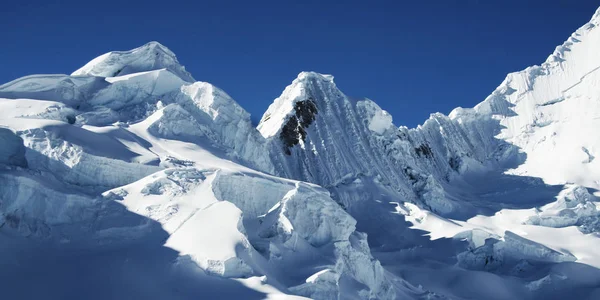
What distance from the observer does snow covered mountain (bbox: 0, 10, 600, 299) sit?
24578 millimetres

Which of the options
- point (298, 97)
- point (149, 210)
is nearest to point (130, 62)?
point (298, 97)

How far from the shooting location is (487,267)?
46.2m

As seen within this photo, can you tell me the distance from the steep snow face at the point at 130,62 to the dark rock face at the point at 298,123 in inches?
579

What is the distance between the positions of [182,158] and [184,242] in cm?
950

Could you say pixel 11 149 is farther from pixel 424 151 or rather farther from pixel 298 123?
pixel 424 151

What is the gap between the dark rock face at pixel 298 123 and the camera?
59938 mm

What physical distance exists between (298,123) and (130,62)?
67.5 ft

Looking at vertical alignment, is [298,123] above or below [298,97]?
below

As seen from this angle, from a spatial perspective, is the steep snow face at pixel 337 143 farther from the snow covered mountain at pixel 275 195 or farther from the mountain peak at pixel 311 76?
the snow covered mountain at pixel 275 195

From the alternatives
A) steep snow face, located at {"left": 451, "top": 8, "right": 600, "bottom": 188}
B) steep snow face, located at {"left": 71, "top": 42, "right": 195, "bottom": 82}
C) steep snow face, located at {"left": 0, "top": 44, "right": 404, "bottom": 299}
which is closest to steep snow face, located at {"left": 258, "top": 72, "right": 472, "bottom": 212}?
steep snow face, located at {"left": 71, "top": 42, "right": 195, "bottom": 82}

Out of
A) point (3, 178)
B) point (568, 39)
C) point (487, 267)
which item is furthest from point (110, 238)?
point (568, 39)

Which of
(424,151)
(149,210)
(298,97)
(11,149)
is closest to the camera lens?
(149,210)

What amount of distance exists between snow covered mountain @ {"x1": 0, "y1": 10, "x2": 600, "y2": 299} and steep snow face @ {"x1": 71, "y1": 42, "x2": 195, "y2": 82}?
136mm

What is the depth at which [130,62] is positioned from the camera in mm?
47438
